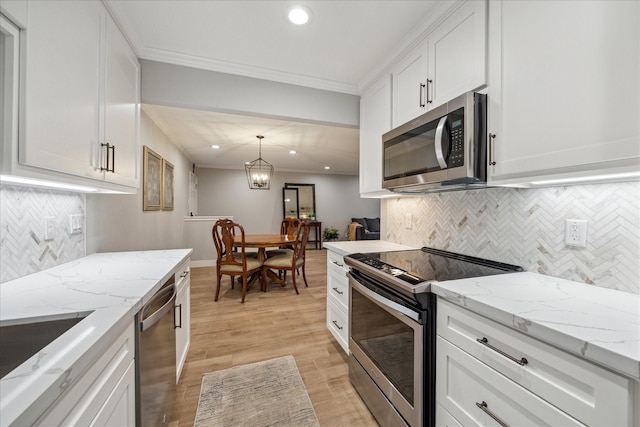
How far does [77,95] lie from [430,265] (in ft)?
6.38

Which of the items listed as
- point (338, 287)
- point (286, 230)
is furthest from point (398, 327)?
point (286, 230)

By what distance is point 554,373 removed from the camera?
0.71m

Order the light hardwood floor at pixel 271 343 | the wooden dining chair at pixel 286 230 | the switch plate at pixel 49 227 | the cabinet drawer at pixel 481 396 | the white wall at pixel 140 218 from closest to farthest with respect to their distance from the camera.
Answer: the cabinet drawer at pixel 481 396
the switch plate at pixel 49 227
the light hardwood floor at pixel 271 343
the white wall at pixel 140 218
the wooden dining chair at pixel 286 230

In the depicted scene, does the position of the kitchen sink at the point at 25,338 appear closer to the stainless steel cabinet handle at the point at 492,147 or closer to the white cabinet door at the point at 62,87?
the white cabinet door at the point at 62,87

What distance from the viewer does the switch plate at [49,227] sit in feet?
4.29

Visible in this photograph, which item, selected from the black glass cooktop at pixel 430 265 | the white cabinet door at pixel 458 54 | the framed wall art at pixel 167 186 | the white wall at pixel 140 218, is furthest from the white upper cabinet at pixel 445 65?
the framed wall art at pixel 167 186

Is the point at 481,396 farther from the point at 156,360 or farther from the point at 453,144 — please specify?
the point at 156,360

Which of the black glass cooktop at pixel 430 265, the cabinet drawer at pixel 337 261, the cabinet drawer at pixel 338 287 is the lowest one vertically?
the cabinet drawer at pixel 338 287

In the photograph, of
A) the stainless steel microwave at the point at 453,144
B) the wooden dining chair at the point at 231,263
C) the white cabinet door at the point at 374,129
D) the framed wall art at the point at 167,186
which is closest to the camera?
the stainless steel microwave at the point at 453,144

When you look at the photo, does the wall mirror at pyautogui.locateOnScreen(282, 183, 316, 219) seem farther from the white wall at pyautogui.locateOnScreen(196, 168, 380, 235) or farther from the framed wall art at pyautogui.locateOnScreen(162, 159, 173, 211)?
the framed wall art at pyautogui.locateOnScreen(162, 159, 173, 211)

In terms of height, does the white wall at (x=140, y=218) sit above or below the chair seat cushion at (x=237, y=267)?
above

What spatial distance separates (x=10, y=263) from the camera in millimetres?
1124

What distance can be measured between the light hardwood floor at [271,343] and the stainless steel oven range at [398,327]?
0.56ft

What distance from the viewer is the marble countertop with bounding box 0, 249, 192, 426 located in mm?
460
